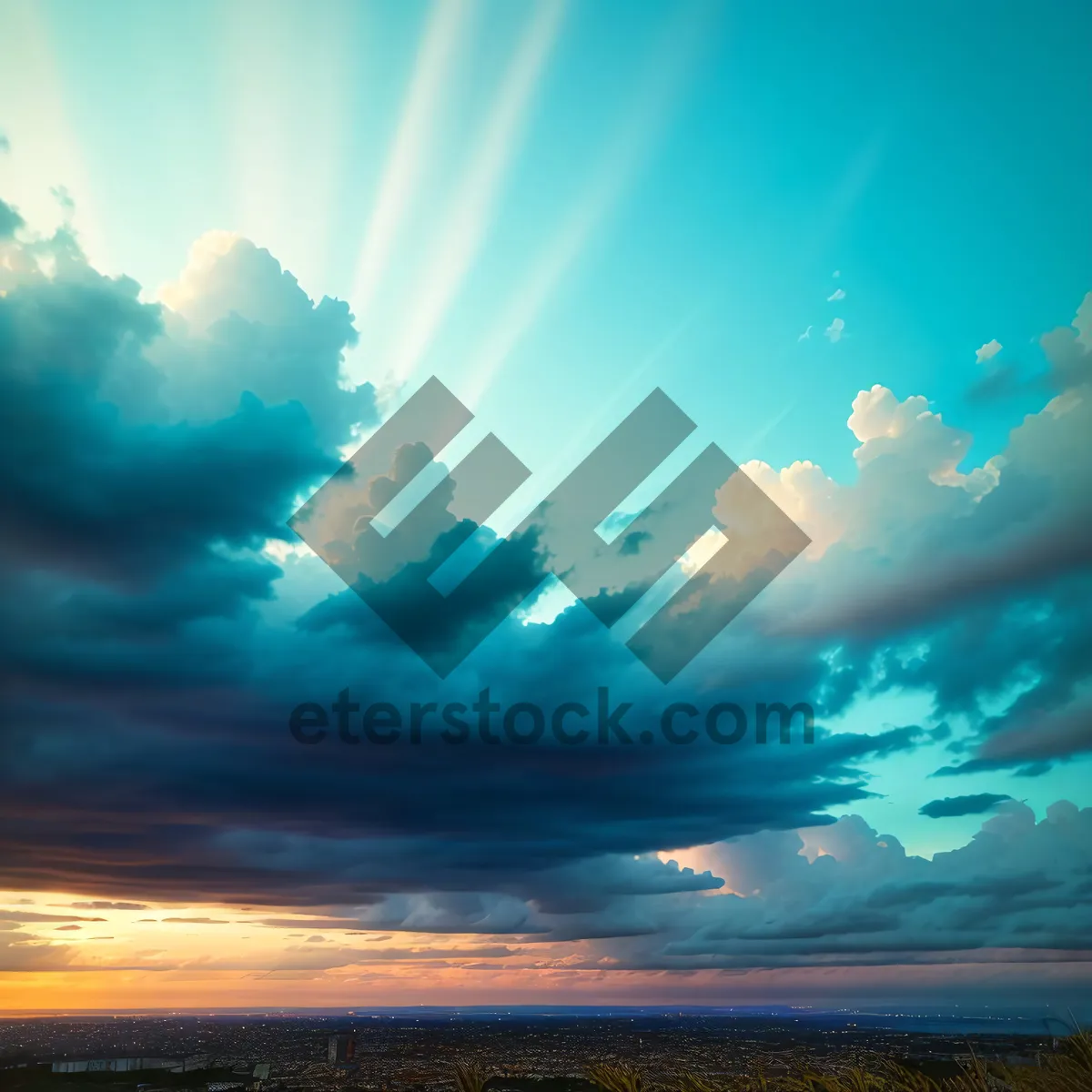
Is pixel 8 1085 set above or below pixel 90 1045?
below

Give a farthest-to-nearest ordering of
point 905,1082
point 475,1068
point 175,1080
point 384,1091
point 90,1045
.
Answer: point 90,1045 → point 175,1080 → point 384,1091 → point 475,1068 → point 905,1082

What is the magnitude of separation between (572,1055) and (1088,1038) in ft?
486

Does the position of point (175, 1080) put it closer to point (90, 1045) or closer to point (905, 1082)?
point (905, 1082)

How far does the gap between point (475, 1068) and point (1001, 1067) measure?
8.52m

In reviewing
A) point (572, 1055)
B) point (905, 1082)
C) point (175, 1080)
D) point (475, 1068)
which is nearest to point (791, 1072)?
Answer: point (905, 1082)

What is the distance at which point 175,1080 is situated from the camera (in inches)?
3312

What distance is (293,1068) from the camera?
135625mm

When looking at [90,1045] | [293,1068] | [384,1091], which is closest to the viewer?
[384,1091]

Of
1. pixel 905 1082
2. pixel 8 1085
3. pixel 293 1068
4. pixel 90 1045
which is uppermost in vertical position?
pixel 90 1045

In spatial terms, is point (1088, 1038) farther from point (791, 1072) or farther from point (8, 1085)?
point (8, 1085)

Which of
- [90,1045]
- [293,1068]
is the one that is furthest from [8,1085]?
[90,1045]

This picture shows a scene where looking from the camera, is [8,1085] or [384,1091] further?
[8,1085]

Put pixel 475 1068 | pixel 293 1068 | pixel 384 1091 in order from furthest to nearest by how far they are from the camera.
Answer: pixel 293 1068, pixel 384 1091, pixel 475 1068

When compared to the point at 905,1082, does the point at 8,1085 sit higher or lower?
higher
